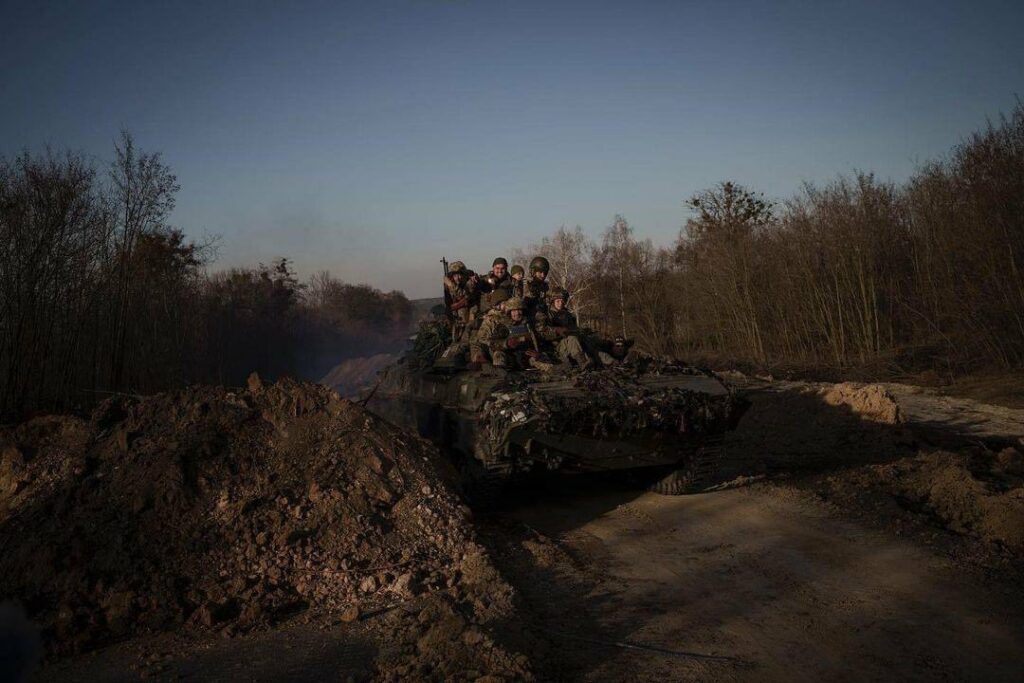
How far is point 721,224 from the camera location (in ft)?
87.1

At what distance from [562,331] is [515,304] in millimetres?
699

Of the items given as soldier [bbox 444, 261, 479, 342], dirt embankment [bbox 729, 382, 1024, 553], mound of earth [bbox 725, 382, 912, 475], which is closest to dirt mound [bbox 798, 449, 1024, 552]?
dirt embankment [bbox 729, 382, 1024, 553]

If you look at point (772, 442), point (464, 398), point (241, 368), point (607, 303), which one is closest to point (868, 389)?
point (772, 442)

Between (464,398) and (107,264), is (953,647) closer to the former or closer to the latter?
(464,398)

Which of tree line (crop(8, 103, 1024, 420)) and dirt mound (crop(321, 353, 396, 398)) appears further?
dirt mound (crop(321, 353, 396, 398))

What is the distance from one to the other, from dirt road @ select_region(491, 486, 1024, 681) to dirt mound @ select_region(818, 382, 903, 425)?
506 centimetres

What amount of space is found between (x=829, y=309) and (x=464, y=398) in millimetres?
15362

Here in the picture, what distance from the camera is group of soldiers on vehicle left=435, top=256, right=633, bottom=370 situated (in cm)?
920

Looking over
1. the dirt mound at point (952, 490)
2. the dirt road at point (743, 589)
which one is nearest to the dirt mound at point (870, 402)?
the dirt road at point (743, 589)

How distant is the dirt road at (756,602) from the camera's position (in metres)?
4.29

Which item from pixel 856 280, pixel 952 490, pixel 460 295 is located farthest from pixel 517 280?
pixel 856 280

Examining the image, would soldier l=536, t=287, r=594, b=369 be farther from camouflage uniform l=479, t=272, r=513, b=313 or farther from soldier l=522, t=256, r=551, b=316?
camouflage uniform l=479, t=272, r=513, b=313

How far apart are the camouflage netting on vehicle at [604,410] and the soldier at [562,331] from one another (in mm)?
918

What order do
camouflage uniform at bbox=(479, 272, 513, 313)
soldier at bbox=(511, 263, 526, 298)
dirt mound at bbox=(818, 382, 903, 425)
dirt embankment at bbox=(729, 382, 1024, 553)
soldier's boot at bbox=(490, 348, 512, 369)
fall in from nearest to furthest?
dirt embankment at bbox=(729, 382, 1024, 553), soldier's boot at bbox=(490, 348, 512, 369), camouflage uniform at bbox=(479, 272, 513, 313), soldier at bbox=(511, 263, 526, 298), dirt mound at bbox=(818, 382, 903, 425)
